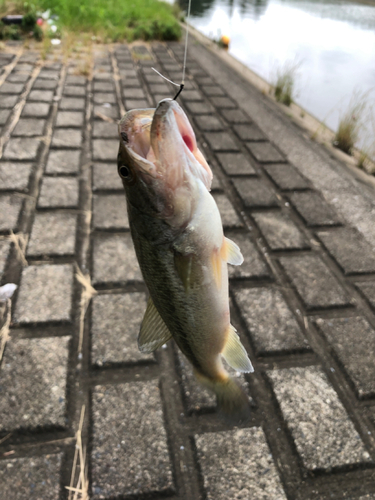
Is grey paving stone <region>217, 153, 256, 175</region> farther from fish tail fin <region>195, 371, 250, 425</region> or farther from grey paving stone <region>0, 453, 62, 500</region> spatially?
grey paving stone <region>0, 453, 62, 500</region>

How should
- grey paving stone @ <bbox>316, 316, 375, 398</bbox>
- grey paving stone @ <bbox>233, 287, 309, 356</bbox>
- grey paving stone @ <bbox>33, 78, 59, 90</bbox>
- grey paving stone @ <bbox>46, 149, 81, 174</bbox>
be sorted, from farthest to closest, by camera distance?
1. grey paving stone @ <bbox>33, 78, 59, 90</bbox>
2. grey paving stone @ <bbox>46, 149, 81, 174</bbox>
3. grey paving stone @ <bbox>233, 287, 309, 356</bbox>
4. grey paving stone @ <bbox>316, 316, 375, 398</bbox>

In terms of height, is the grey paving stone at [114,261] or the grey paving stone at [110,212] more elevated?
the grey paving stone at [110,212]

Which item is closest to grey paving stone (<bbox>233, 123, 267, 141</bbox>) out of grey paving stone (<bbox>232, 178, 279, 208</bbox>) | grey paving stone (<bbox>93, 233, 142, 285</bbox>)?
grey paving stone (<bbox>232, 178, 279, 208</bbox>)

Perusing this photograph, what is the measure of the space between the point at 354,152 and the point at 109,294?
13.6 feet

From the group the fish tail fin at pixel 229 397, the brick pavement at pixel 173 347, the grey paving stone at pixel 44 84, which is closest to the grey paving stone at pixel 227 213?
the brick pavement at pixel 173 347

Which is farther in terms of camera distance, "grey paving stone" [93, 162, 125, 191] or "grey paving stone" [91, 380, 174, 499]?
"grey paving stone" [93, 162, 125, 191]

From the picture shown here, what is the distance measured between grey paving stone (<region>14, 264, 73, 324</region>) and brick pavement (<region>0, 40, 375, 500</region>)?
0.01 meters

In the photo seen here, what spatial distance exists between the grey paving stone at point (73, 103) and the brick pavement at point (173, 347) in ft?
2.45

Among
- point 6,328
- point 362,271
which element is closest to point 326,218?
point 362,271

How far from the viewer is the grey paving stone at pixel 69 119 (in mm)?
4805

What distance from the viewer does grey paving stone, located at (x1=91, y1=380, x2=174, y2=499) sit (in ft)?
5.74

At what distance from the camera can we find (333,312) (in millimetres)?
2693

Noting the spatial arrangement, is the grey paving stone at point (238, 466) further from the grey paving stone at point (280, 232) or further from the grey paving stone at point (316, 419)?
the grey paving stone at point (280, 232)

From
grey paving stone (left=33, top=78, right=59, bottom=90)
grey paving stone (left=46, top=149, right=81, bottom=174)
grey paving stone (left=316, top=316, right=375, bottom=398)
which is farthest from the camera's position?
grey paving stone (left=33, top=78, right=59, bottom=90)
